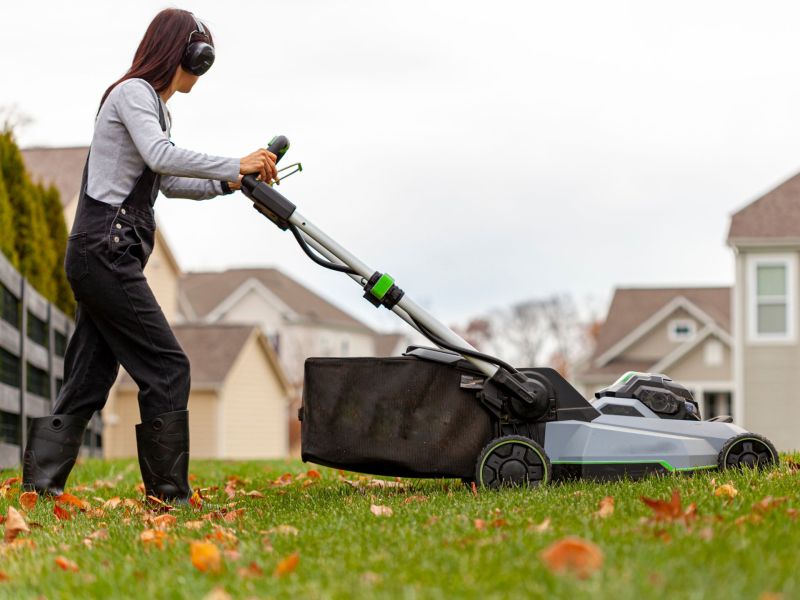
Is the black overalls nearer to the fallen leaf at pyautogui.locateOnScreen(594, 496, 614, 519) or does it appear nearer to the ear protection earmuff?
the ear protection earmuff

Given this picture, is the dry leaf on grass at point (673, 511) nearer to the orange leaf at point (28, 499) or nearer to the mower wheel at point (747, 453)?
the mower wheel at point (747, 453)

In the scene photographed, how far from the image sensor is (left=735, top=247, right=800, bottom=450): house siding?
2111 cm

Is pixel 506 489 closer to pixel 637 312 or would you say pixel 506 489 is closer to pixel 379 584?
pixel 379 584

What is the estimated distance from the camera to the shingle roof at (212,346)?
30578 mm

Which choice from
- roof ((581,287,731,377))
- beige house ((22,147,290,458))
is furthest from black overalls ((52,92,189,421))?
roof ((581,287,731,377))

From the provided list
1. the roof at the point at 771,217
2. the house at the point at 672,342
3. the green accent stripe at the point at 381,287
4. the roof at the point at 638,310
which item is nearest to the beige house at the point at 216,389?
the house at the point at 672,342

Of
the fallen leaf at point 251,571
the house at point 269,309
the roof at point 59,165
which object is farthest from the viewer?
the house at point 269,309

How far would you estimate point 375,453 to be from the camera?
468 centimetres

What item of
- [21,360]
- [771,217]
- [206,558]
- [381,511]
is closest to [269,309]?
[771,217]

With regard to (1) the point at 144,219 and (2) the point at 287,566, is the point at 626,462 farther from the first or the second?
(1) the point at 144,219

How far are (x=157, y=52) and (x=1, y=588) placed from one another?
8.58 ft

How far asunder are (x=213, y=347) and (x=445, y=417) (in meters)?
27.6

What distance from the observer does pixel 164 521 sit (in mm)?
4109

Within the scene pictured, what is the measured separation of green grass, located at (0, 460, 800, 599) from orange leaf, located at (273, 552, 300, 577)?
0.11 ft
